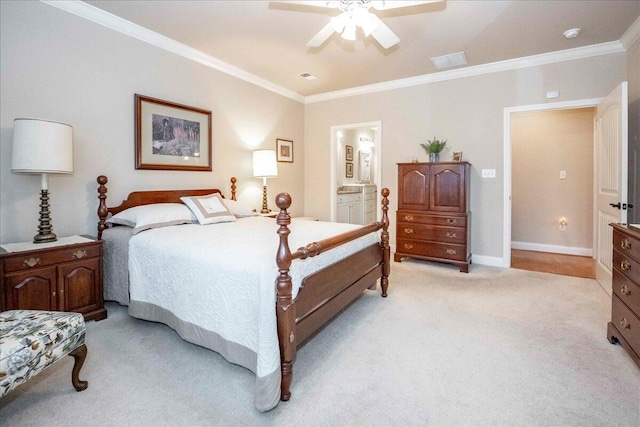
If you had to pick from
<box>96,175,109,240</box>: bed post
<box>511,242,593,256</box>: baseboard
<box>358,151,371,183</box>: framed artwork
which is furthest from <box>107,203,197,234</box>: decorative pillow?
<box>511,242,593,256</box>: baseboard

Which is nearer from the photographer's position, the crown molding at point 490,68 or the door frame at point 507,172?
the crown molding at point 490,68

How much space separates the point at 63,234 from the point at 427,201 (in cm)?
395

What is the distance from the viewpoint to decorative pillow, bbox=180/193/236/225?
3.12 meters

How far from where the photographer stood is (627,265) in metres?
2.01

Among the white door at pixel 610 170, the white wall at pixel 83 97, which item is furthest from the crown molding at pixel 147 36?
the white door at pixel 610 170

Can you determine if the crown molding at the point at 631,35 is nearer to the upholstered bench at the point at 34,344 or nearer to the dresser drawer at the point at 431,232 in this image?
the dresser drawer at the point at 431,232

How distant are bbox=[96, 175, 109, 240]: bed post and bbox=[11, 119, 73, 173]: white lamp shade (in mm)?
522

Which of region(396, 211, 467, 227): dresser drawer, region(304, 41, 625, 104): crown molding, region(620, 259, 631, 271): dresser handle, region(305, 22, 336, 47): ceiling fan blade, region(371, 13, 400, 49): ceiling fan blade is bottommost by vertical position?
region(620, 259, 631, 271): dresser handle

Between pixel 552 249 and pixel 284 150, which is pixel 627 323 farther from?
pixel 284 150

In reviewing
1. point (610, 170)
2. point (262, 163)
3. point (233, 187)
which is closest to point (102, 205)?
point (233, 187)

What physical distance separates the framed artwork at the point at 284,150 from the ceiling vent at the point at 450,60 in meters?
2.46

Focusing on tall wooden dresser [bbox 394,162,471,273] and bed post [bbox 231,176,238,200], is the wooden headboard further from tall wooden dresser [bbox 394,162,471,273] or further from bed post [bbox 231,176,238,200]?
tall wooden dresser [bbox 394,162,471,273]

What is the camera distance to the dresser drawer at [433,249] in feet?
13.1

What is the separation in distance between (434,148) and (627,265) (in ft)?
8.77
